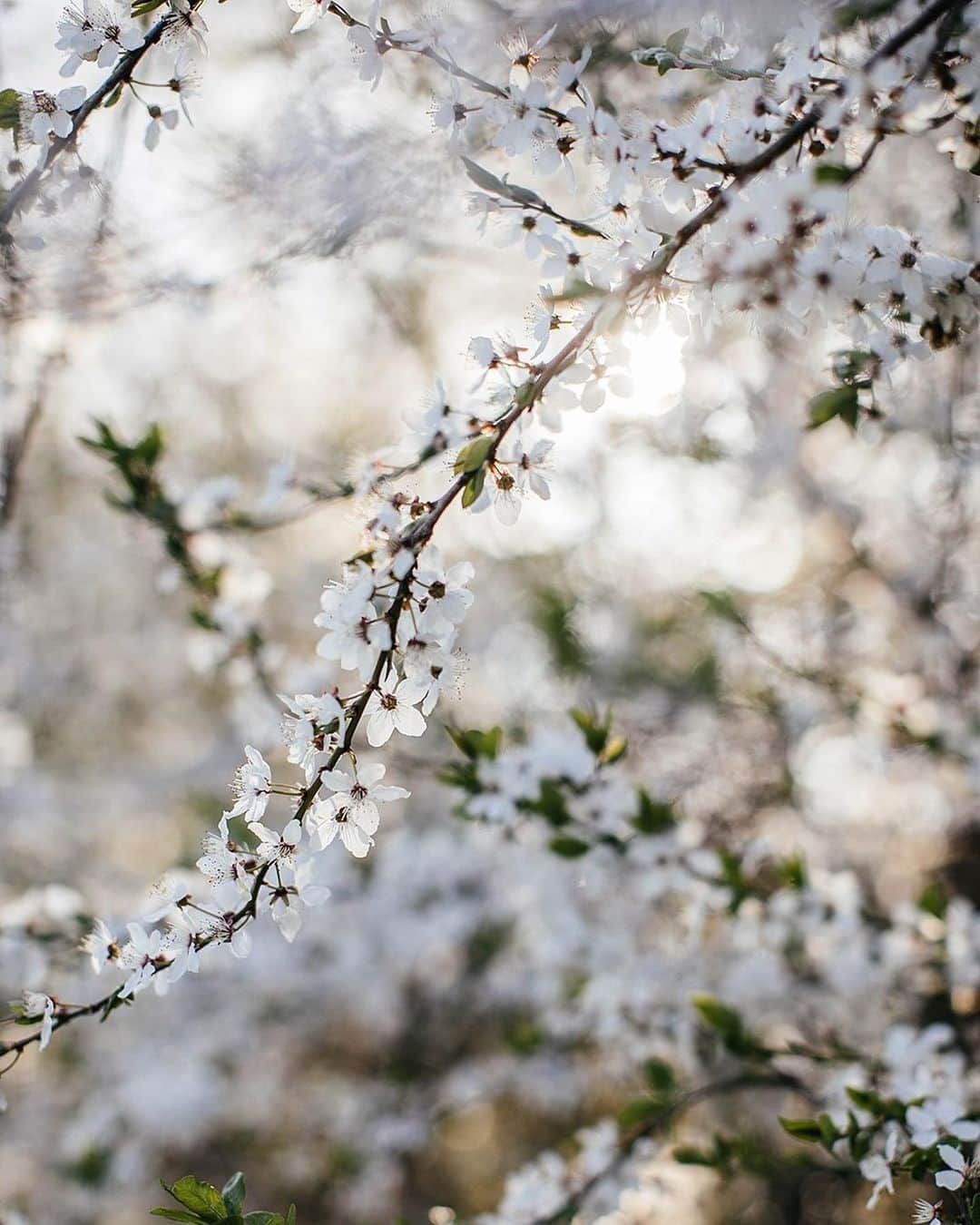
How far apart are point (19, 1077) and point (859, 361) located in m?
6.11

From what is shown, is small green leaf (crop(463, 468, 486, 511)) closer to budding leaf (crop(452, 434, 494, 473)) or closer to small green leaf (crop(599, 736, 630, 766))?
budding leaf (crop(452, 434, 494, 473))

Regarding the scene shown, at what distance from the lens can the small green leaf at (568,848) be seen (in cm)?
179

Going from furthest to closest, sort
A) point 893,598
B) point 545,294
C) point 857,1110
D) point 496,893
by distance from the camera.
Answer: point 496,893 → point 893,598 → point 857,1110 → point 545,294

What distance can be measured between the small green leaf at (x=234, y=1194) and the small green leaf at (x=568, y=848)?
0.79 meters

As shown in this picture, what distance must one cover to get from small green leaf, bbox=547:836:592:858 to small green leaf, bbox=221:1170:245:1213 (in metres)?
0.79

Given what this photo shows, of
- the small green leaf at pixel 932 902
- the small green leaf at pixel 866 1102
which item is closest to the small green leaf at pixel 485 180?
the small green leaf at pixel 866 1102

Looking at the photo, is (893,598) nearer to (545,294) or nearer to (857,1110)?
(857,1110)

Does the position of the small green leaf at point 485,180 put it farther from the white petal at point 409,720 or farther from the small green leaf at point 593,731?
the small green leaf at point 593,731

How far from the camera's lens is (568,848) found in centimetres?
180

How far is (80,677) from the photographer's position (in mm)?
6719

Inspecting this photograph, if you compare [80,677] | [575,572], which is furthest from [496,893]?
[80,677]

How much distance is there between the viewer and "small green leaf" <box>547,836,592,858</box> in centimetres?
179

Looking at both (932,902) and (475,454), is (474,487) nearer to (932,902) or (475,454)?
(475,454)

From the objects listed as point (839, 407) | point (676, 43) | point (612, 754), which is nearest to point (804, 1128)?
point (612, 754)
